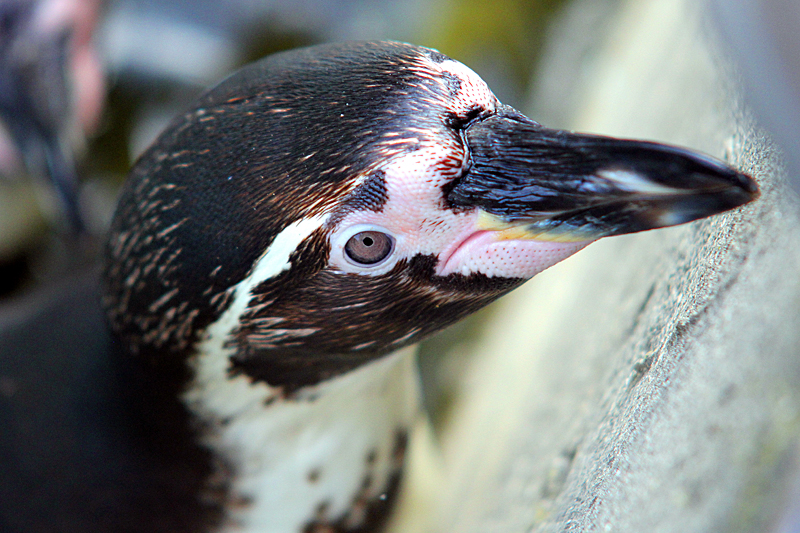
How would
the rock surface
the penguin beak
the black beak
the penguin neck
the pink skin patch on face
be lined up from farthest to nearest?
the black beak
the penguin neck
the pink skin patch on face
the penguin beak
the rock surface

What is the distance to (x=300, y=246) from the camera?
68 centimetres

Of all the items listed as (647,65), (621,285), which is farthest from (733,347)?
(647,65)

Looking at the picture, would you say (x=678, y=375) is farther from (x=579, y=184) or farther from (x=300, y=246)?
(x=300, y=246)

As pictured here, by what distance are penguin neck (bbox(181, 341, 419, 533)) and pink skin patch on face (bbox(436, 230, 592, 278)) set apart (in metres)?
0.23

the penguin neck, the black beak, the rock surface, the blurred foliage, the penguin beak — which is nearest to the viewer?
the rock surface

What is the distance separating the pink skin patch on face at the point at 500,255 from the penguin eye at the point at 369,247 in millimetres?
60

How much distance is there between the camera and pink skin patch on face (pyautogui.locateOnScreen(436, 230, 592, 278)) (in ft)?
2.22

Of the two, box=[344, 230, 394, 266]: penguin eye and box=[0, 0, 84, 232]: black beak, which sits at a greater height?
box=[0, 0, 84, 232]: black beak

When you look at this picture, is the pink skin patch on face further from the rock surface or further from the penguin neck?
the penguin neck

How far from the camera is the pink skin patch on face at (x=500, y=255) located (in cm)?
68

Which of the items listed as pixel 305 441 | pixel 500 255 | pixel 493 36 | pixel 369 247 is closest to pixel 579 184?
pixel 500 255

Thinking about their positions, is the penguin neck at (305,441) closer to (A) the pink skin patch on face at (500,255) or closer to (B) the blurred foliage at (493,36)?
(A) the pink skin patch on face at (500,255)

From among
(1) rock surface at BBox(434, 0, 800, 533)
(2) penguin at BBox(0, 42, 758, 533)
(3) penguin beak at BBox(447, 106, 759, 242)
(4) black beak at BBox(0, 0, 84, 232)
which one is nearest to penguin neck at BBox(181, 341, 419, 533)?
(2) penguin at BBox(0, 42, 758, 533)

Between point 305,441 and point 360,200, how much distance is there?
0.43m
